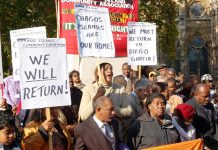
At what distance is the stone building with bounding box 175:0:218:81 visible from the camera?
4516 cm

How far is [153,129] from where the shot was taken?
605 cm

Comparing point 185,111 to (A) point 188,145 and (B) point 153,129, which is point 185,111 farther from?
(B) point 153,129

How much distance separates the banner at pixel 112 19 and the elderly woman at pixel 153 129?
12.1 ft

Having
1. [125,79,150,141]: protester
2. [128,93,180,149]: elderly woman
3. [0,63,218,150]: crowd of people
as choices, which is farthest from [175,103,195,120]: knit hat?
[125,79,150,141]: protester

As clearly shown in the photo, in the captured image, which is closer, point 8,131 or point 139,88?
point 8,131

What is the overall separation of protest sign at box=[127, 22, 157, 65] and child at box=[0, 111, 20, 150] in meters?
4.13

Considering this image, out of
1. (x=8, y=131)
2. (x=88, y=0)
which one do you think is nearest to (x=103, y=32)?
(x=88, y=0)

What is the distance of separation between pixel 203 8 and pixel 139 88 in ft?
134

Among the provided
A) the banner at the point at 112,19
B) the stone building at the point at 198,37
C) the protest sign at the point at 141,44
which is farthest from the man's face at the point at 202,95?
the stone building at the point at 198,37

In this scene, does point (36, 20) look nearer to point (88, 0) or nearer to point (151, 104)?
point (88, 0)

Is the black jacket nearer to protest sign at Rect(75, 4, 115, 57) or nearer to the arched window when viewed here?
protest sign at Rect(75, 4, 115, 57)

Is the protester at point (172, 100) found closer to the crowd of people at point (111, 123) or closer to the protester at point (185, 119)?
the crowd of people at point (111, 123)

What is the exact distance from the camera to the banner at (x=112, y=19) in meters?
9.95

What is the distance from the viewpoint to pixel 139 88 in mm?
7293
